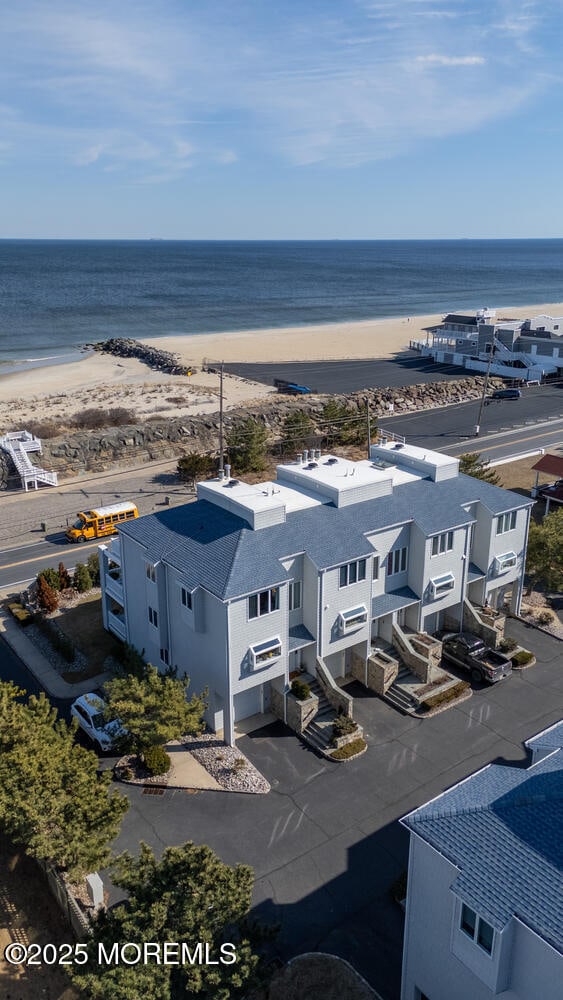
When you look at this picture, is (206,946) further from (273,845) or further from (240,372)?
(240,372)

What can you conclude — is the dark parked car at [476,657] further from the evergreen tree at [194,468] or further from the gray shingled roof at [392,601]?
the evergreen tree at [194,468]

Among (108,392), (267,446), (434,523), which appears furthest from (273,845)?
(108,392)

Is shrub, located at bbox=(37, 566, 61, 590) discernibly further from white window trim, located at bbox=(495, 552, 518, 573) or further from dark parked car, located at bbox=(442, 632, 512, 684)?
white window trim, located at bbox=(495, 552, 518, 573)

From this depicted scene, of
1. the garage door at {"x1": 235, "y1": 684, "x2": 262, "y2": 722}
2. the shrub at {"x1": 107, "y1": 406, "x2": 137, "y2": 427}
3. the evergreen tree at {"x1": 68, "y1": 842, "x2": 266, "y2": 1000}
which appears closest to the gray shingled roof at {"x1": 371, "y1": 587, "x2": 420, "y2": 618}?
the garage door at {"x1": 235, "y1": 684, "x2": 262, "y2": 722}

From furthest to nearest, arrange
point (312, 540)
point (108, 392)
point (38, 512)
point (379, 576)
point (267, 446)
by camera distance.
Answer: point (108, 392)
point (267, 446)
point (38, 512)
point (379, 576)
point (312, 540)

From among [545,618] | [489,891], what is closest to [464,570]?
[545,618]
